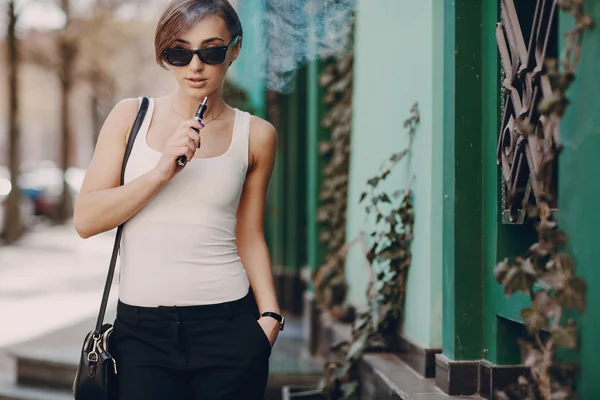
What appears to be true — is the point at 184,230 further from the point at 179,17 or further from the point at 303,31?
the point at 303,31

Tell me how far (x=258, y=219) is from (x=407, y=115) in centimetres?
190

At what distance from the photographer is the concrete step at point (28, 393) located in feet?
20.8

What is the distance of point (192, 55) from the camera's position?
A: 2766 mm

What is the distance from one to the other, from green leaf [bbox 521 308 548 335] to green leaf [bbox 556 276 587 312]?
110 millimetres

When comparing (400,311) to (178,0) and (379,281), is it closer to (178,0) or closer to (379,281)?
(379,281)

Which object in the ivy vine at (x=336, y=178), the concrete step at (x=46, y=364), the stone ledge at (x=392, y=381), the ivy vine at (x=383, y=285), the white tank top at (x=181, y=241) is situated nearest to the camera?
the white tank top at (x=181, y=241)

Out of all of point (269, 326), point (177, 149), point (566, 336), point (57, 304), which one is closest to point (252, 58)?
point (57, 304)

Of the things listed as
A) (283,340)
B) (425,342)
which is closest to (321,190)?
(283,340)

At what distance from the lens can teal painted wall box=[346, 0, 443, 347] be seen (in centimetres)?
417

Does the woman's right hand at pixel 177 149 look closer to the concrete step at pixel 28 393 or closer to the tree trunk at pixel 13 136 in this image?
the concrete step at pixel 28 393

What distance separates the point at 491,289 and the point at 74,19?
22.4 metres

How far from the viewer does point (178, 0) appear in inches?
110

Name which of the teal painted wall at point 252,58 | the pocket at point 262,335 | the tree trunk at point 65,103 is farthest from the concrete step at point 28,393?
the tree trunk at point 65,103

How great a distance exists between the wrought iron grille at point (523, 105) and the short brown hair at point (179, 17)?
3.12 feet
